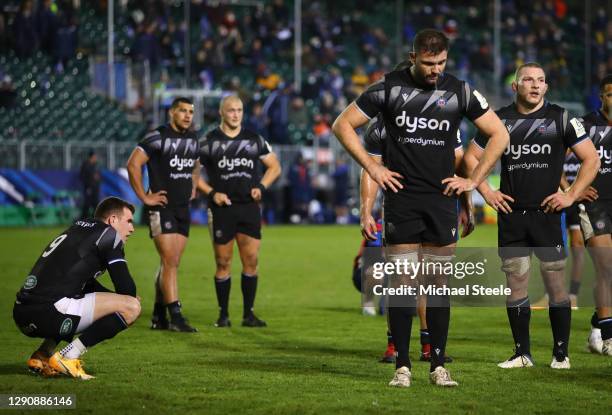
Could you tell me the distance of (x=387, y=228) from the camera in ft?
24.6

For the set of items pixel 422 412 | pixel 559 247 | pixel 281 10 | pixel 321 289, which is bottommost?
pixel 321 289

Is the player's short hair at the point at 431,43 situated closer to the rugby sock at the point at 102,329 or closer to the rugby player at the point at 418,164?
the rugby player at the point at 418,164

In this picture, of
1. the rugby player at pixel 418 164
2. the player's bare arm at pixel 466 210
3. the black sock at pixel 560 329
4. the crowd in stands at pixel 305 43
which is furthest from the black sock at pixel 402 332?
the crowd in stands at pixel 305 43

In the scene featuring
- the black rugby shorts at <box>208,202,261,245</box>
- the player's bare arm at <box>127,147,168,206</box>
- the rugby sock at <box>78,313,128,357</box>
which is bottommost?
the rugby sock at <box>78,313,128,357</box>

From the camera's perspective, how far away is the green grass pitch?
6.82 m

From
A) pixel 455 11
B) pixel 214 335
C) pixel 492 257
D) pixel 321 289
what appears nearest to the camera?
pixel 492 257

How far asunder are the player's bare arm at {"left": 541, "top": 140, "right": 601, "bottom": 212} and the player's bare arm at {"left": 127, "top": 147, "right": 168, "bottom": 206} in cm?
427

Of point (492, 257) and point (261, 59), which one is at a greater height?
point (261, 59)

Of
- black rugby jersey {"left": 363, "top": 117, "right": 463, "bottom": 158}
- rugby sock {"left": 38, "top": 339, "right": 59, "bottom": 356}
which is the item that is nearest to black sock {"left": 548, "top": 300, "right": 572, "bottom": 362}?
black rugby jersey {"left": 363, "top": 117, "right": 463, "bottom": 158}

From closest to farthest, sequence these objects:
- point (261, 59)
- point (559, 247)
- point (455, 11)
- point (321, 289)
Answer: point (559, 247) < point (321, 289) < point (261, 59) < point (455, 11)

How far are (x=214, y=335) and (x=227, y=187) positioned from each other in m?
1.75

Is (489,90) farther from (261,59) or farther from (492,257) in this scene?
(492,257)

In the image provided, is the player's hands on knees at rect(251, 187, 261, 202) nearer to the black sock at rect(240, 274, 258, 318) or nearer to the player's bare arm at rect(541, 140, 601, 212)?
the black sock at rect(240, 274, 258, 318)

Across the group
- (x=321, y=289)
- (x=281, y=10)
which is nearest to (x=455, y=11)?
(x=281, y=10)
